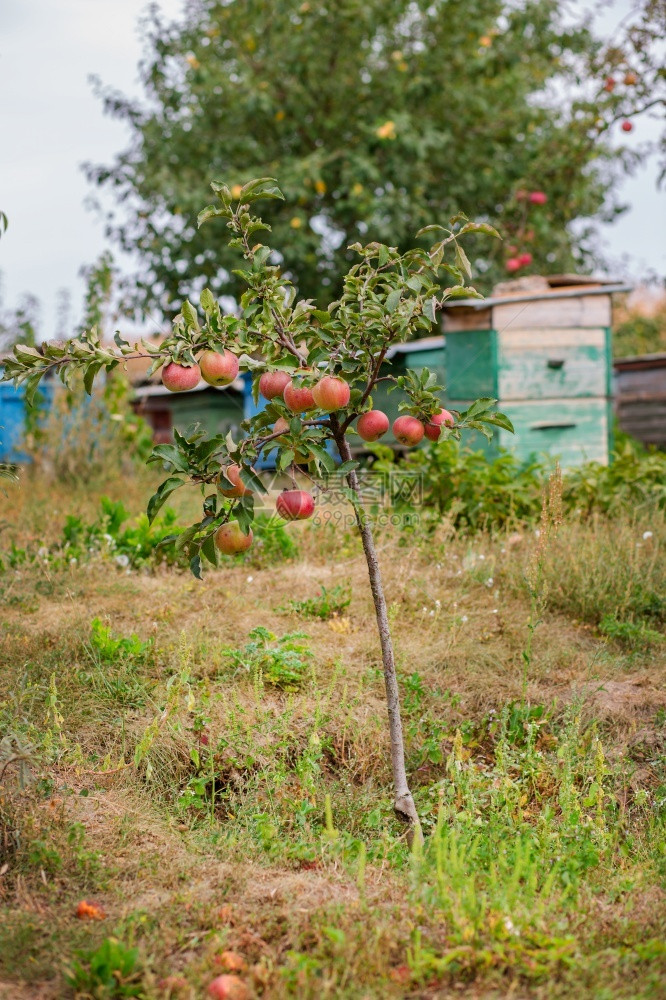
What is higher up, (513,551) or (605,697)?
(513,551)

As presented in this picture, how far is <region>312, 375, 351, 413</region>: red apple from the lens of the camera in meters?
2.27

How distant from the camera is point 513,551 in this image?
447cm

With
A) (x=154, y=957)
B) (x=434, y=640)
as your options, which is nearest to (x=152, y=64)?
(x=434, y=640)

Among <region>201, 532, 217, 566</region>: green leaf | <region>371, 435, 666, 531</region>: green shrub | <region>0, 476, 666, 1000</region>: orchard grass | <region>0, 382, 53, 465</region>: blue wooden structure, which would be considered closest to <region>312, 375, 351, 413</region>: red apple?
<region>201, 532, 217, 566</region>: green leaf

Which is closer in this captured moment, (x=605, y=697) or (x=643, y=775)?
(x=643, y=775)

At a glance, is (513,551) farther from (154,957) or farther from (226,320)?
(154,957)

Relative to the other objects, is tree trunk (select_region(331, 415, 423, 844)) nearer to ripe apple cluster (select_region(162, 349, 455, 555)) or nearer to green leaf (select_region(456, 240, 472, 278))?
ripe apple cluster (select_region(162, 349, 455, 555))

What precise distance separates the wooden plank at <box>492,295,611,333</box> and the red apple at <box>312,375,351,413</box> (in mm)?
3663

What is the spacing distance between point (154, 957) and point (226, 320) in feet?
5.08

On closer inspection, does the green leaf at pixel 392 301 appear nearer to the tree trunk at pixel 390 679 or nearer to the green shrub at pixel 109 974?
the tree trunk at pixel 390 679

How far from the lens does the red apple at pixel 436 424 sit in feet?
8.27

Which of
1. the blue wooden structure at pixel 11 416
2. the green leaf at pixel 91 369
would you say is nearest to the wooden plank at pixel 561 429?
the green leaf at pixel 91 369

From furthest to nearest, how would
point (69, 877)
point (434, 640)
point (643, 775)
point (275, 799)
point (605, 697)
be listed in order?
point (434, 640)
point (605, 697)
point (643, 775)
point (275, 799)
point (69, 877)

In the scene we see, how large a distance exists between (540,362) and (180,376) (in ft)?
13.2
